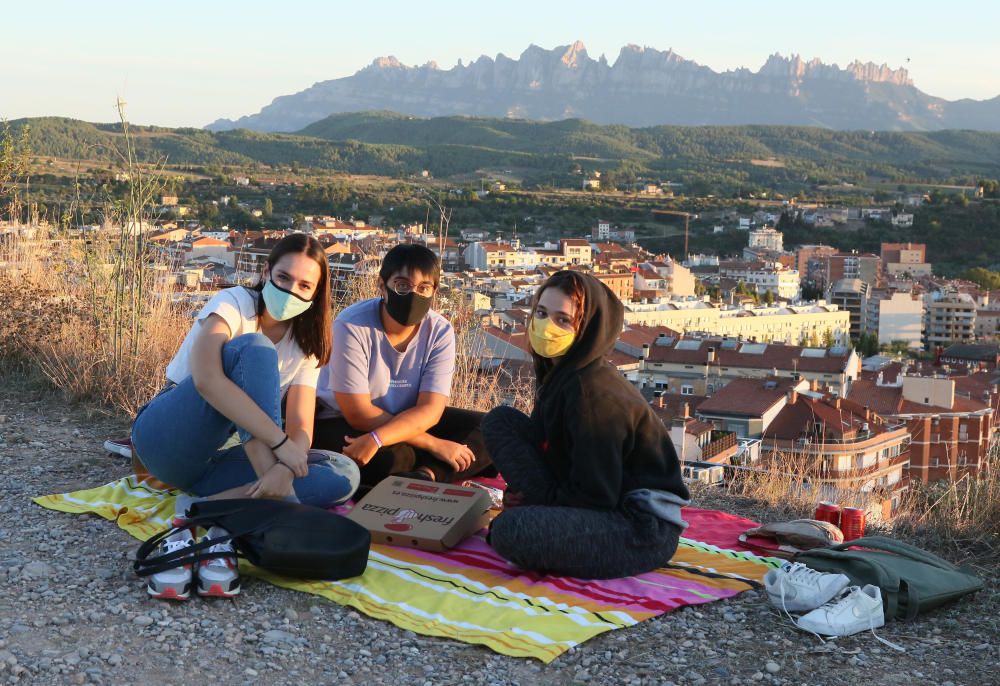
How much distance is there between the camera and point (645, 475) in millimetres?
2898

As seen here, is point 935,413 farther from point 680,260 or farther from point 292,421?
point 680,260

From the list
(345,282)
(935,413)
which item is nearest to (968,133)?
(935,413)

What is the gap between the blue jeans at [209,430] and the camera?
307 cm

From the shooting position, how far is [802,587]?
8.95ft

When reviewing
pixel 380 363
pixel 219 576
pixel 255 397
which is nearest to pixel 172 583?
pixel 219 576

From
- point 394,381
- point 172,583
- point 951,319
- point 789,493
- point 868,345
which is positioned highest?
point 394,381

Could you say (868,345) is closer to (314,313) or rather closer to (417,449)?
(417,449)

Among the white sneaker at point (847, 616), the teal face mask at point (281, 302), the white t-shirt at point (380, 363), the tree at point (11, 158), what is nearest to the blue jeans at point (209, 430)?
the teal face mask at point (281, 302)

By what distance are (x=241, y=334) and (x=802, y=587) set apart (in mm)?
1676

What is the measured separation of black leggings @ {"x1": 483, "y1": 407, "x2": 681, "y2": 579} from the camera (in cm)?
285

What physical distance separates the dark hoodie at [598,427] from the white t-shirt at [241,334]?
794 millimetres

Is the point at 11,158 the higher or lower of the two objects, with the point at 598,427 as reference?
higher

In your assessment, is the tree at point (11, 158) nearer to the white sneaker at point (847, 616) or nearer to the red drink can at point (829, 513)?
the red drink can at point (829, 513)

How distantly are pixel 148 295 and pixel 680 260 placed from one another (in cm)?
6555
